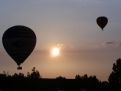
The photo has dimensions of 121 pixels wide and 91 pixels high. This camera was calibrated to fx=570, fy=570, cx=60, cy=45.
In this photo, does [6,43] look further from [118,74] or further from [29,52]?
[118,74]

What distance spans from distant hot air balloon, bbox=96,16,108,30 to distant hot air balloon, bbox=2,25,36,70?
29.7 feet

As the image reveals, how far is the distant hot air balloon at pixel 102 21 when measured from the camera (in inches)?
2548

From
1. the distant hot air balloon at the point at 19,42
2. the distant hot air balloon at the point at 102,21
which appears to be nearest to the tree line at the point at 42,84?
the distant hot air balloon at the point at 19,42

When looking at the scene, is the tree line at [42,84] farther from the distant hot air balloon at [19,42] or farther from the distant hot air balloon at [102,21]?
the distant hot air balloon at [102,21]

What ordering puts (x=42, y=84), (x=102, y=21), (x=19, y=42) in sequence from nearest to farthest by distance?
(x=19, y=42) → (x=102, y=21) → (x=42, y=84)

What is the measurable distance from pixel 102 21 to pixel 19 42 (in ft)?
34.5

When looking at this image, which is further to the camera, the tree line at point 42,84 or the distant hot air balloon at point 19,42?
the tree line at point 42,84

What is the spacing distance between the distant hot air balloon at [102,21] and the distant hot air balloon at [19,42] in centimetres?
906

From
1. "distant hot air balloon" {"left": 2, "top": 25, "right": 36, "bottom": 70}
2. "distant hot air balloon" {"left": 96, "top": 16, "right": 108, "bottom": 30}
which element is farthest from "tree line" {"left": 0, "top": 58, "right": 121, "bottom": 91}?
"distant hot air balloon" {"left": 96, "top": 16, "right": 108, "bottom": 30}

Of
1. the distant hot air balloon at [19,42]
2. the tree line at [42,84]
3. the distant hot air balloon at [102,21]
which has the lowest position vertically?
the tree line at [42,84]

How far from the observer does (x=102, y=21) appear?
65188mm

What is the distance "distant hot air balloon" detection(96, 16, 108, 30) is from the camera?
64.7 m

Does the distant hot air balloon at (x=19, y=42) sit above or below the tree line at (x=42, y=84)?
above

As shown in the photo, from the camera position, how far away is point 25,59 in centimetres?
6028
